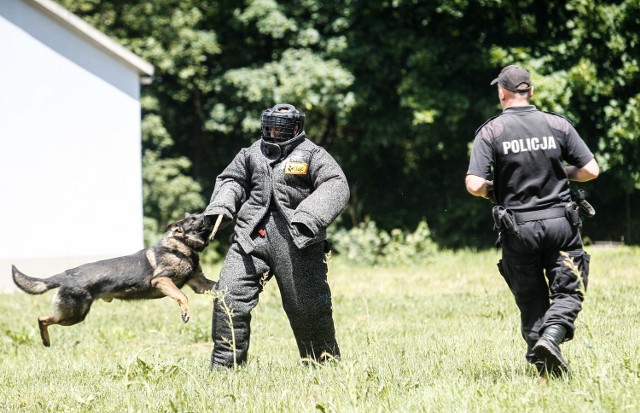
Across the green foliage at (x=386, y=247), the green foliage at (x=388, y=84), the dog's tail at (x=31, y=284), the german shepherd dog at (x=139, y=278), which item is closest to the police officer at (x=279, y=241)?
the german shepherd dog at (x=139, y=278)

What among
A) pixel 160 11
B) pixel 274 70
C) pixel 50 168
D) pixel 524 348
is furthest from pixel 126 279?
pixel 160 11

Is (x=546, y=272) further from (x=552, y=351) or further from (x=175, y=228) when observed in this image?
(x=175, y=228)

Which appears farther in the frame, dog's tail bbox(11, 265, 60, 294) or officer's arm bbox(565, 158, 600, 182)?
dog's tail bbox(11, 265, 60, 294)

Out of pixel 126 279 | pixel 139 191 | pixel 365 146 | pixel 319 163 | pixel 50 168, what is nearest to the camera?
pixel 319 163

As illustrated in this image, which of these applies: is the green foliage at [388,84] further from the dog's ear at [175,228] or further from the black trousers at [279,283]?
the black trousers at [279,283]

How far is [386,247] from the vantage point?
59.7ft

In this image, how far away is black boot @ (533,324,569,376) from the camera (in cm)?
457

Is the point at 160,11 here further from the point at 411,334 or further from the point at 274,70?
the point at 411,334

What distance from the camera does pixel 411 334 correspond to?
806cm

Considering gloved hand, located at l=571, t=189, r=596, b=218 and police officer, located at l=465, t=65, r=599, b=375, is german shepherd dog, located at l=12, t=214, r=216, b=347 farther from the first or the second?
gloved hand, located at l=571, t=189, r=596, b=218

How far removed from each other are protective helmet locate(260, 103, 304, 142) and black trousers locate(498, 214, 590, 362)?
6.03ft

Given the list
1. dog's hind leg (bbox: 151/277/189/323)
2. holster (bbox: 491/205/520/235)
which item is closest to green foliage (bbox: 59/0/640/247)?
dog's hind leg (bbox: 151/277/189/323)

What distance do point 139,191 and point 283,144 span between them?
12.1 meters

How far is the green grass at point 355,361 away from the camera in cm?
444
